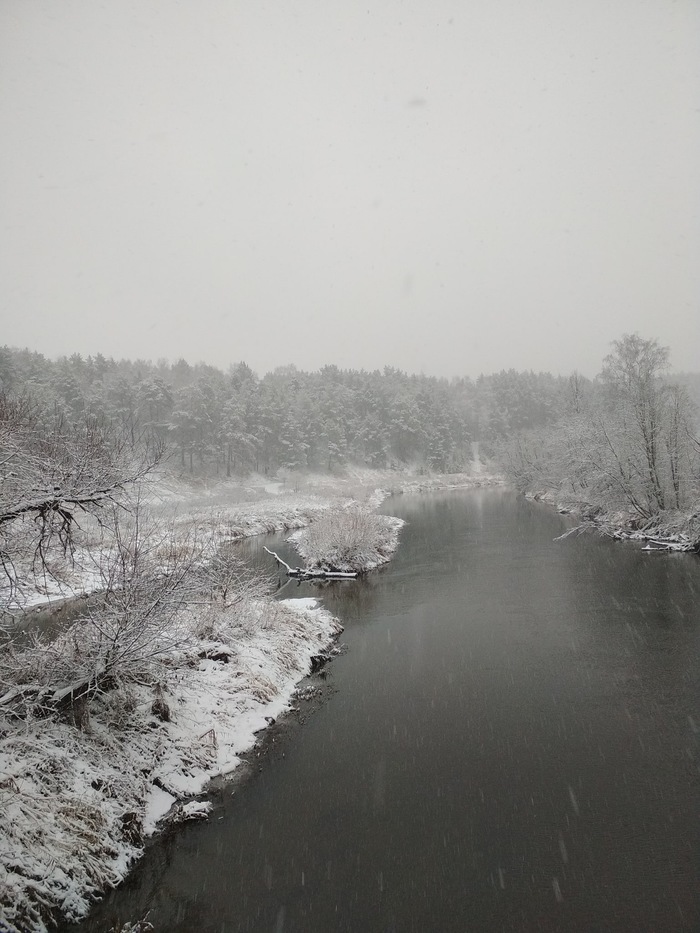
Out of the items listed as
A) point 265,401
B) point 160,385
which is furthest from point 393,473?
point 160,385

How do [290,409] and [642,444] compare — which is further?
[290,409]

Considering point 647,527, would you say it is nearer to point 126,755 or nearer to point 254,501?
point 126,755

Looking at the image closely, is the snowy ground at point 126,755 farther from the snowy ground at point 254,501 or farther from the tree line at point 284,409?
the tree line at point 284,409

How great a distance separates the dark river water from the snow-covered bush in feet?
26.2

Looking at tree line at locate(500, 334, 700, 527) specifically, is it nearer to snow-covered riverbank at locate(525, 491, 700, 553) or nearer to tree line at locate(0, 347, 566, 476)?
snow-covered riverbank at locate(525, 491, 700, 553)

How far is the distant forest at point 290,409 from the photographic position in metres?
58.8

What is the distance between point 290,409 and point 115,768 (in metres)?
69.0

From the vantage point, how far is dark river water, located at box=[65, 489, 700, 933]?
20.5 feet

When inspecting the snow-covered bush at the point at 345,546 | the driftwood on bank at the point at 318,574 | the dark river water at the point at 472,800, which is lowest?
the dark river water at the point at 472,800

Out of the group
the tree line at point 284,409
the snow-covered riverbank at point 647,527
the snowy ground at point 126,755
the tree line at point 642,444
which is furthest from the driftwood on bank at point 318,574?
the tree line at point 284,409

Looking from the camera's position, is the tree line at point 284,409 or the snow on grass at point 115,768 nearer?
the snow on grass at point 115,768

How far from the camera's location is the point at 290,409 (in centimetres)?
7500

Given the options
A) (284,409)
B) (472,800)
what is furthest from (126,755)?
(284,409)

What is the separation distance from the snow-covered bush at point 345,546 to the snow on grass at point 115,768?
38.8 ft
